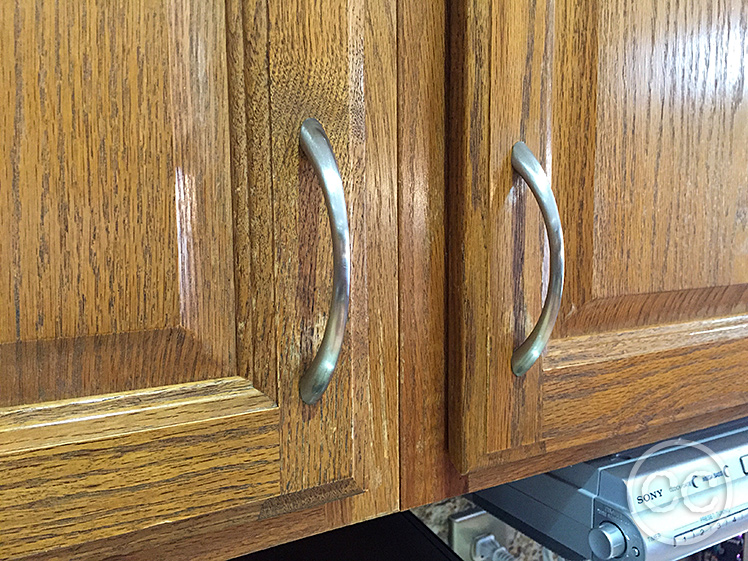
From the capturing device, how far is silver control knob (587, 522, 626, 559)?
481 mm

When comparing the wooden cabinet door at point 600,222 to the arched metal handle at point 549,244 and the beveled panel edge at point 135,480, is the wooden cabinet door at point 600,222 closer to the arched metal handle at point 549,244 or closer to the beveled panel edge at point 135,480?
the arched metal handle at point 549,244

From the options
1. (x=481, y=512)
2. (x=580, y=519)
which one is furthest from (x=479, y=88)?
(x=481, y=512)

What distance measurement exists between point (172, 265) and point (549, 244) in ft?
0.78

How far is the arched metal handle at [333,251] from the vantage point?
30cm

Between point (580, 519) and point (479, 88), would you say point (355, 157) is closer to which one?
point (479, 88)

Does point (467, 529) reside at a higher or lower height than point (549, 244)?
lower

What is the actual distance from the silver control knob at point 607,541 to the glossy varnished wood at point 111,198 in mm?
383

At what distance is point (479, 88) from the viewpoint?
0.36 metres

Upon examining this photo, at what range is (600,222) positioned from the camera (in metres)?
0.43

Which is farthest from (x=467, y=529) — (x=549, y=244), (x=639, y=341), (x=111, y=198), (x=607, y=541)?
(x=111, y=198)

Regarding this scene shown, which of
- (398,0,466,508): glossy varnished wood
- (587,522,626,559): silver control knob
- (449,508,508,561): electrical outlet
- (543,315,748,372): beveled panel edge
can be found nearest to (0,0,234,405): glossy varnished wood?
(398,0,466,508): glossy varnished wood

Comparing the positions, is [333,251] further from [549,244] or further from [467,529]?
[467,529]
